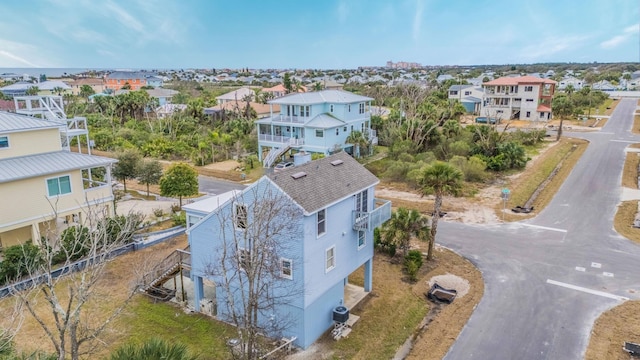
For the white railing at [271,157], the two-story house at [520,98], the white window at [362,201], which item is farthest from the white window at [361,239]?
the two-story house at [520,98]

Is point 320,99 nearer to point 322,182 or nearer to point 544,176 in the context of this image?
point 544,176

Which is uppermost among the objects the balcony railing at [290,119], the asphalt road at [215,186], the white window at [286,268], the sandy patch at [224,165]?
the balcony railing at [290,119]

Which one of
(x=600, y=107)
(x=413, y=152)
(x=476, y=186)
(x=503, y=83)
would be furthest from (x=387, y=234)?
(x=600, y=107)

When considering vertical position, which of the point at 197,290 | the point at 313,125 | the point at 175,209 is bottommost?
the point at 175,209

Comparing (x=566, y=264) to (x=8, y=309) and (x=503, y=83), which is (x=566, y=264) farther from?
(x=503, y=83)

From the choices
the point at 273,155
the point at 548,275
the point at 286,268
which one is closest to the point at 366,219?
the point at 286,268

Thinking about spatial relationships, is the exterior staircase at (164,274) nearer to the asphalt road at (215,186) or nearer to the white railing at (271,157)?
the asphalt road at (215,186)
